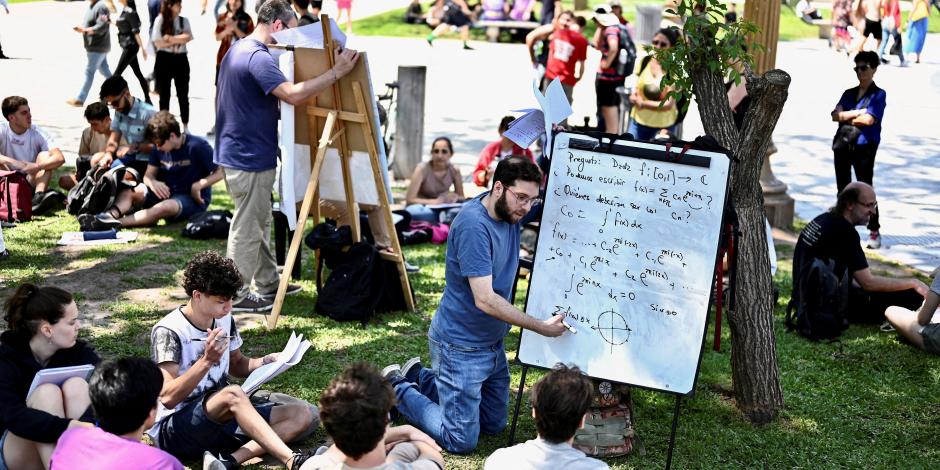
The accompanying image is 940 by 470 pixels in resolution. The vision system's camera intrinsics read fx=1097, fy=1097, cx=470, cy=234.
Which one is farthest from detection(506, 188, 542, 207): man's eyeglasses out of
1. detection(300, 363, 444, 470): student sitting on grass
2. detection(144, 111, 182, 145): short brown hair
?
detection(144, 111, 182, 145): short brown hair

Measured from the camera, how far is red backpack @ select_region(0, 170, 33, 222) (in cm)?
888

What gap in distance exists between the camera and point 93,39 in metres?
14.2

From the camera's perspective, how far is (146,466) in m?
3.63

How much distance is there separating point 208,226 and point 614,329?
14.9 feet

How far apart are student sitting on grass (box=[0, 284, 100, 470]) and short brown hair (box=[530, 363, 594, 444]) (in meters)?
1.77

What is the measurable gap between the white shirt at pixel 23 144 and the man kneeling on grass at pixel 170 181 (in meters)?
1.00

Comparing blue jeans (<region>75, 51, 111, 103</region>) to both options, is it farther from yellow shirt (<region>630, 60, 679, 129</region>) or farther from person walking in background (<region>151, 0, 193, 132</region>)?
yellow shirt (<region>630, 60, 679, 129</region>)

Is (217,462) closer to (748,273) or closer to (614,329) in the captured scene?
(614,329)

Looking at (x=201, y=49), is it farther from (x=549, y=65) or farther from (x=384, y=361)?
(x=384, y=361)

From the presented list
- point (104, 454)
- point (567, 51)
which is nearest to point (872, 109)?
point (567, 51)

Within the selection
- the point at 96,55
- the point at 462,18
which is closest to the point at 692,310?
the point at 96,55

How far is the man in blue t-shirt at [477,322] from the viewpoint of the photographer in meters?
4.90

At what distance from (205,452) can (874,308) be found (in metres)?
4.58

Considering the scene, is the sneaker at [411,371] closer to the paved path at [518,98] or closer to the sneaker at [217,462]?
the sneaker at [217,462]
